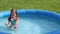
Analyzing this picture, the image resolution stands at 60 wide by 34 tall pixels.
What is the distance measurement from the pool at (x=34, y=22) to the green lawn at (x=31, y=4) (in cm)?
86

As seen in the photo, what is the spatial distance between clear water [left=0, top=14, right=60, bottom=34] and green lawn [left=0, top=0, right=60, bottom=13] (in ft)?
3.72

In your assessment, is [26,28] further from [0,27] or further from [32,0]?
[32,0]

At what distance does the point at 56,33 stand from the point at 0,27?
2.49 metres

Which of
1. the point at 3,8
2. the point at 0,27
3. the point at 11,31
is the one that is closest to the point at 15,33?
the point at 11,31

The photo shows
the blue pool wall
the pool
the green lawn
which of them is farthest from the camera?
the green lawn

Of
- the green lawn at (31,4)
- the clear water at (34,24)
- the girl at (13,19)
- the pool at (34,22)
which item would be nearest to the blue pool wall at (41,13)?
the pool at (34,22)

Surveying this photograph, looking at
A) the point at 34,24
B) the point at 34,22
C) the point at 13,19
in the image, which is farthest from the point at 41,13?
the point at 13,19

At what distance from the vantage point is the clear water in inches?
317

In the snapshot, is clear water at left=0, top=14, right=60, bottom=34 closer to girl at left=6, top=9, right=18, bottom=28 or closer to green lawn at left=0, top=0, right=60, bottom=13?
girl at left=6, top=9, right=18, bottom=28

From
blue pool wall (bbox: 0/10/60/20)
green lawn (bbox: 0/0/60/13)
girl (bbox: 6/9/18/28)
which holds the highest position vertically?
green lawn (bbox: 0/0/60/13)

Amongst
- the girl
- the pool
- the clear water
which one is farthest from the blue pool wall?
the girl

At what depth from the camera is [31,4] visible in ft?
37.9

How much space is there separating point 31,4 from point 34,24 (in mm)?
2941

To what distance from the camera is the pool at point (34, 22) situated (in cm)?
805
